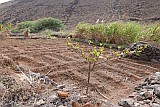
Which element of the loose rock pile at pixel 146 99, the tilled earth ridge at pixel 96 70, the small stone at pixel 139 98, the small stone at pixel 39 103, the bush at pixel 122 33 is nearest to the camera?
the small stone at pixel 39 103

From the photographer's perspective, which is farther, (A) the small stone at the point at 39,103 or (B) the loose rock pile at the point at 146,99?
(B) the loose rock pile at the point at 146,99

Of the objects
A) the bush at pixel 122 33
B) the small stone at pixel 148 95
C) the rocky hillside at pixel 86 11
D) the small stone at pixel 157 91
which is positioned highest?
the rocky hillside at pixel 86 11

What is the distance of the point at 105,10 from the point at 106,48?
14236mm

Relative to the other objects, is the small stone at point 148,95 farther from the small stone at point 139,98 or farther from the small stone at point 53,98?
the small stone at point 53,98

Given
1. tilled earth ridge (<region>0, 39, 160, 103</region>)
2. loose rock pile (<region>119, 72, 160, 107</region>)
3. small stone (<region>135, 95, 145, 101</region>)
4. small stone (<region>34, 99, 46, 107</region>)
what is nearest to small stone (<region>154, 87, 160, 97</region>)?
loose rock pile (<region>119, 72, 160, 107</region>)

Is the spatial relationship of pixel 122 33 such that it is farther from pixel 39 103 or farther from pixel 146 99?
pixel 39 103

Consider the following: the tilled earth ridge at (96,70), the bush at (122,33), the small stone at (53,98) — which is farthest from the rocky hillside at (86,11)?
the small stone at (53,98)

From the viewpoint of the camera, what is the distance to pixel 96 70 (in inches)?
155

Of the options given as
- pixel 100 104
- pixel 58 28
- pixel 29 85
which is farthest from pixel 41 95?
pixel 58 28

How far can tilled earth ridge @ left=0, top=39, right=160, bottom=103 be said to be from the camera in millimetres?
3169

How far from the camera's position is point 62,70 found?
3.79m

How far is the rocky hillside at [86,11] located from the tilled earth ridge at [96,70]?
12.8 metres

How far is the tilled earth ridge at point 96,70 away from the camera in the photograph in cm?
317

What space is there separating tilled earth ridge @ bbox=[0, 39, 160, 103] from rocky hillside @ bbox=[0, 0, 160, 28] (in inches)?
503
